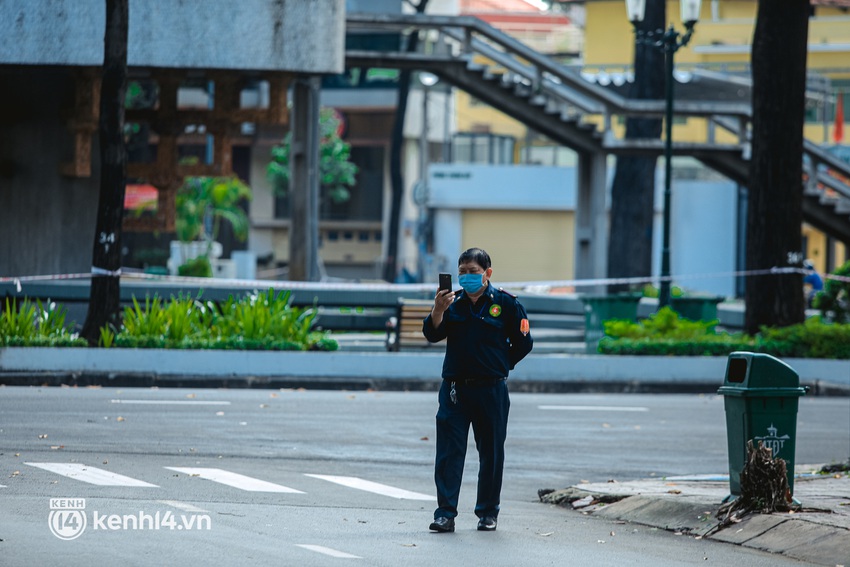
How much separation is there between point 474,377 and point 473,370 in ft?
0.18

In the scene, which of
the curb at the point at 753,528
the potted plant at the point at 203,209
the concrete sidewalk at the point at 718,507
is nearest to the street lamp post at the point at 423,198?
the potted plant at the point at 203,209

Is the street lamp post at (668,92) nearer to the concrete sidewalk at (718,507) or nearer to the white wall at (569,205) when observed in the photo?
the concrete sidewalk at (718,507)

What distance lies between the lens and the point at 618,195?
33469 mm

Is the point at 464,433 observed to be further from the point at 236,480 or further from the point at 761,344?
Result: the point at 761,344

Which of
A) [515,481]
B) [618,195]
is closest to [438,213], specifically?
[618,195]

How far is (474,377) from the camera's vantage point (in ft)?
30.7

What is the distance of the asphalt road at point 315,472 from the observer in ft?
27.9

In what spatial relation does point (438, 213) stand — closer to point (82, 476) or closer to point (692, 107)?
point (692, 107)

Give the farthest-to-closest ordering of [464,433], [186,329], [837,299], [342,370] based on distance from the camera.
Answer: [837,299] → [186,329] → [342,370] → [464,433]

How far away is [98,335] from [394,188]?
3638 centimetres

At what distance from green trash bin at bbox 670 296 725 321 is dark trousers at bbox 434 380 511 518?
48.0 feet

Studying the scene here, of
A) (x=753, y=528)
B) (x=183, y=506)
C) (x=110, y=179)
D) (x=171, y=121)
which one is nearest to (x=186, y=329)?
(x=110, y=179)

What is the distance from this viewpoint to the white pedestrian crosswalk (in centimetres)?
1084

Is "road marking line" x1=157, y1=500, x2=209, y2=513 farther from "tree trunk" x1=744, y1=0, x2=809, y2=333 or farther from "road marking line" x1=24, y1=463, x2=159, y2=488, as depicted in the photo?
"tree trunk" x1=744, y1=0, x2=809, y2=333
